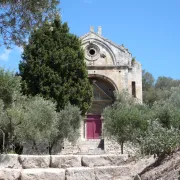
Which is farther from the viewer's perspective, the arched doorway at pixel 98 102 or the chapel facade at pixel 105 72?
the chapel facade at pixel 105 72

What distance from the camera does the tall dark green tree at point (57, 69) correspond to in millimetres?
28875

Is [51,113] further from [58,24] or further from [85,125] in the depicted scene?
[85,125]

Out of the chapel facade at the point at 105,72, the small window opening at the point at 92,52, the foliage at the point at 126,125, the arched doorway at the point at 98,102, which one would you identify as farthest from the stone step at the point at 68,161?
the small window opening at the point at 92,52

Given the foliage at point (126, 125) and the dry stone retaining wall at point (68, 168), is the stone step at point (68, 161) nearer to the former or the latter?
the dry stone retaining wall at point (68, 168)

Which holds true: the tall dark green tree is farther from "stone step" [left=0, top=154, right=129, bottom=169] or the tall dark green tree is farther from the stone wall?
"stone step" [left=0, top=154, right=129, bottom=169]

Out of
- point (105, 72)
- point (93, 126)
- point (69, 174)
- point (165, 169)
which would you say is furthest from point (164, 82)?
point (165, 169)

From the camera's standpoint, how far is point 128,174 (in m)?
9.36

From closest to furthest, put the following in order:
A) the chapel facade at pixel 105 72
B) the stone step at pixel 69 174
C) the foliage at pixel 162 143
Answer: the stone step at pixel 69 174 < the foliage at pixel 162 143 < the chapel facade at pixel 105 72

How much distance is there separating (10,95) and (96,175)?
847cm

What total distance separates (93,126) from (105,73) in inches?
252

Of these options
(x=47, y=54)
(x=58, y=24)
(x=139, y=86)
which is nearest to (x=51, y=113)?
(x=47, y=54)

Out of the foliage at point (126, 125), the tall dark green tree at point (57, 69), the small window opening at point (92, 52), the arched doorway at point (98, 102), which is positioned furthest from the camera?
the small window opening at point (92, 52)

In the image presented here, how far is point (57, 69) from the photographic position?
2998 cm

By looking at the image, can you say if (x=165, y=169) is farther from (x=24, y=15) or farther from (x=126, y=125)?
(x=126, y=125)
